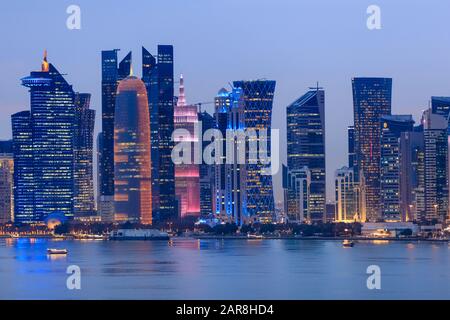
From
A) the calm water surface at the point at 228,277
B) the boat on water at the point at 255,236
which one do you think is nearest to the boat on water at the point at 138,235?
the boat on water at the point at 255,236

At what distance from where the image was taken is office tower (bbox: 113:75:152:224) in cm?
18788

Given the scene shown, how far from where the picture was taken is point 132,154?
195 meters

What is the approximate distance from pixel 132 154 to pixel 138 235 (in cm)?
2389

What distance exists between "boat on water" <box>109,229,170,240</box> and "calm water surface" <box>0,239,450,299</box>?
224ft

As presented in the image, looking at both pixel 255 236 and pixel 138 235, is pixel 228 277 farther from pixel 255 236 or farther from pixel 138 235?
pixel 255 236

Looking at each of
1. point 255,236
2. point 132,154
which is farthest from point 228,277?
point 132,154

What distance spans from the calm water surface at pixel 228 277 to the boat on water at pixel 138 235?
2692 inches

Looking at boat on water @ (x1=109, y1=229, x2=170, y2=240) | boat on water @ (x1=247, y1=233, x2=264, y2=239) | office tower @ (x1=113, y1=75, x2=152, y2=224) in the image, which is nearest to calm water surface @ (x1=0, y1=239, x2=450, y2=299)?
boat on water @ (x1=109, y1=229, x2=170, y2=240)

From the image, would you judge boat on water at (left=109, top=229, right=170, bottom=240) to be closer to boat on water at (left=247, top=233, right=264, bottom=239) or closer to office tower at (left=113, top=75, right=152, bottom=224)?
boat on water at (left=247, top=233, right=264, bottom=239)

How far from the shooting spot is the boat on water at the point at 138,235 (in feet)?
568

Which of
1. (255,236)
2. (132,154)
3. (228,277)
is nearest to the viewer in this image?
(228,277)

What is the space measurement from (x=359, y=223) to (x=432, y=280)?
114868 mm
